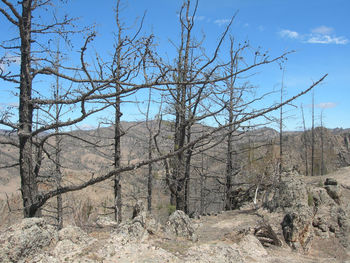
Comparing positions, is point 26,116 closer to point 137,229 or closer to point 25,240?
point 25,240

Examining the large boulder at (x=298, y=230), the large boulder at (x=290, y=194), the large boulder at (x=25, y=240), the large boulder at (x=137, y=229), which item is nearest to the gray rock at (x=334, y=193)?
the large boulder at (x=290, y=194)

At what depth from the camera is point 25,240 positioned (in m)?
2.71

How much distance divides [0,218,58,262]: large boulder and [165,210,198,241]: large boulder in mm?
1589

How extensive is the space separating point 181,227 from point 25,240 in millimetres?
2037

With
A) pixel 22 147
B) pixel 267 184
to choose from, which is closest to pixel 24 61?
pixel 22 147

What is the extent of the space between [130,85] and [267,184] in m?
10.9

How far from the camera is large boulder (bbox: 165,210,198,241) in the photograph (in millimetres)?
3979

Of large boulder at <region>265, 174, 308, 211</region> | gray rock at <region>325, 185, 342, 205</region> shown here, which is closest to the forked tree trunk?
large boulder at <region>265, 174, 308, 211</region>

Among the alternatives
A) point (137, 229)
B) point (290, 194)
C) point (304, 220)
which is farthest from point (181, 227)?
point (290, 194)

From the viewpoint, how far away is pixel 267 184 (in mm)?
12766

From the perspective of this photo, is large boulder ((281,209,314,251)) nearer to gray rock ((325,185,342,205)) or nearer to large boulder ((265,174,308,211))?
large boulder ((265,174,308,211))

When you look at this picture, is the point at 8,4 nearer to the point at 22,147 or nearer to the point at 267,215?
the point at 22,147

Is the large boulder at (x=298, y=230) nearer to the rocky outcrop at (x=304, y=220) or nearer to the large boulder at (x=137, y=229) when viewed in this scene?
the rocky outcrop at (x=304, y=220)

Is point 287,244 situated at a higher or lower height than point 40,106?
lower
